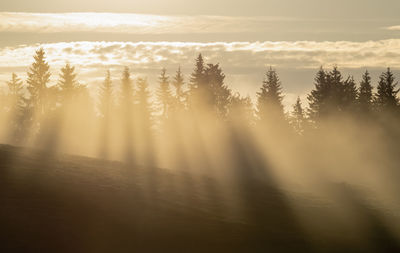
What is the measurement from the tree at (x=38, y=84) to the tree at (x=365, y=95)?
53.5m

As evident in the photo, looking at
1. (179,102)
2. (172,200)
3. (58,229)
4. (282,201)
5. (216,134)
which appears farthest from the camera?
(179,102)

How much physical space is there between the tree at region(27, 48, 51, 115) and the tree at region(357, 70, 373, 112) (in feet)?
175

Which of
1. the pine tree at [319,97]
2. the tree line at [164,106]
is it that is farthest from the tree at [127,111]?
the pine tree at [319,97]

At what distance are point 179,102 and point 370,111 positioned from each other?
114 ft

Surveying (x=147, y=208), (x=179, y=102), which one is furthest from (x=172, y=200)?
(x=179, y=102)

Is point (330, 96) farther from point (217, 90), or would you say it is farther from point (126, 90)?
point (126, 90)

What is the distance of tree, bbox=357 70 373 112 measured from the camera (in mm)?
74625

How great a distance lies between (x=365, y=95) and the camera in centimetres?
8012

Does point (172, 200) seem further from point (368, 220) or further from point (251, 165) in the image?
point (251, 165)

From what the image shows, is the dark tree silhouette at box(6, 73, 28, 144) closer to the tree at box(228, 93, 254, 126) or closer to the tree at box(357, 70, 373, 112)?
the tree at box(228, 93, 254, 126)

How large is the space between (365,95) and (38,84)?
185 ft

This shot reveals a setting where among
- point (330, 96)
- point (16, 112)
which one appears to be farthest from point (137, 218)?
point (16, 112)

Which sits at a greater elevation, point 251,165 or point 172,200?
point 172,200

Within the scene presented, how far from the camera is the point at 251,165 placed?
2591 inches
